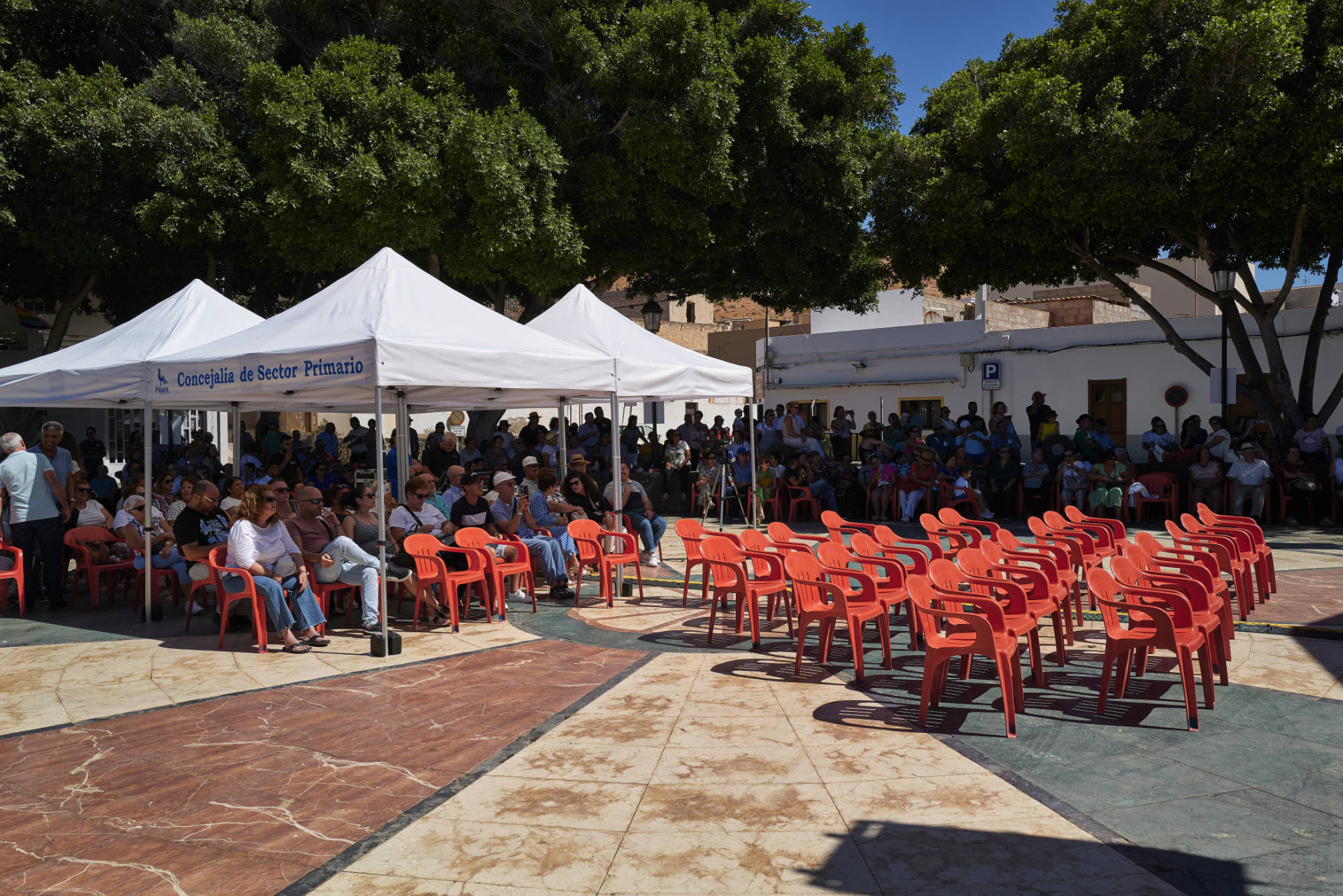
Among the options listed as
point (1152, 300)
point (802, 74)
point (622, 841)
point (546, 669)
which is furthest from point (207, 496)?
point (1152, 300)

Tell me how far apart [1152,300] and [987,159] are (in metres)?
22.2

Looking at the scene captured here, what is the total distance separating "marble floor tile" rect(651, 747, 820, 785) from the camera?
4.44 meters

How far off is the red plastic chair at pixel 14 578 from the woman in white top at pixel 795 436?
11.4 m

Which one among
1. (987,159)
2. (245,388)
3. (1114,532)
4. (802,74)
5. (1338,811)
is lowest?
(1338,811)

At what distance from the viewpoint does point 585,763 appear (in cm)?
468

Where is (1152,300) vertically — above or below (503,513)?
above

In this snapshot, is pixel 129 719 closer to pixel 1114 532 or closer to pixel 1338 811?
pixel 1338 811

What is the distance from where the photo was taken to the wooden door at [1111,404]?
24109mm

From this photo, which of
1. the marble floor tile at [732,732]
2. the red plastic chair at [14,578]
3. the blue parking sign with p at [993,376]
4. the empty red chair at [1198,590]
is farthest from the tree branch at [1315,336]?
the red plastic chair at [14,578]

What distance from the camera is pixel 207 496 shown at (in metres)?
7.90

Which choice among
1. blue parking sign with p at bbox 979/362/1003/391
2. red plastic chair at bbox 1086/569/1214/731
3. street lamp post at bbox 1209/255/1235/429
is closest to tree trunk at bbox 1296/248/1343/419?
street lamp post at bbox 1209/255/1235/429

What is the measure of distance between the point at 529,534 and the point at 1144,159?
444 inches

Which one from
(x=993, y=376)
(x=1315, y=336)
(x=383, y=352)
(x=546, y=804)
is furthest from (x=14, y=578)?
(x=993, y=376)

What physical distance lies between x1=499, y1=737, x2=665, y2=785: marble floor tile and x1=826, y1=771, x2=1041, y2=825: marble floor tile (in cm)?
94
